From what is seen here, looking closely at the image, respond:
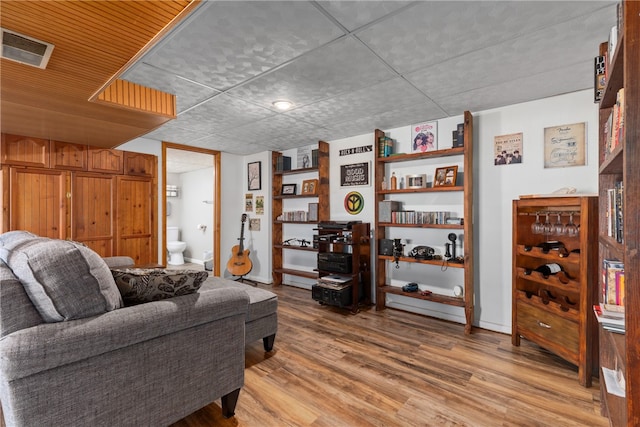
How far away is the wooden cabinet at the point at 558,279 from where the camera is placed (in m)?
2.09

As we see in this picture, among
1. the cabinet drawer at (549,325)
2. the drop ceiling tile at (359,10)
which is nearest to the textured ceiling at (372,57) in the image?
the drop ceiling tile at (359,10)

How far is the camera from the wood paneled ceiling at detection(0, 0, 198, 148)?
4.20 feet

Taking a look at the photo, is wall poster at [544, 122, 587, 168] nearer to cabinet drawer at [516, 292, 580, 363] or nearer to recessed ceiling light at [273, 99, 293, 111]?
cabinet drawer at [516, 292, 580, 363]

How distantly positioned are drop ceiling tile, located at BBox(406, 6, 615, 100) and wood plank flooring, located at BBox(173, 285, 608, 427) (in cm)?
226

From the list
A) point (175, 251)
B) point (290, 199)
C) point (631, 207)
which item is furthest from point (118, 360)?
point (175, 251)

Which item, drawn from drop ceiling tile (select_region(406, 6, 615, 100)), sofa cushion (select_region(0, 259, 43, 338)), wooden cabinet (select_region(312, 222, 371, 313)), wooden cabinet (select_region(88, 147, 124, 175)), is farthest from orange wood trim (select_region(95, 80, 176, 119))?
wooden cabinet (select_region(312, 222, 371, 313))

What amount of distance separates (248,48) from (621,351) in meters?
2.30

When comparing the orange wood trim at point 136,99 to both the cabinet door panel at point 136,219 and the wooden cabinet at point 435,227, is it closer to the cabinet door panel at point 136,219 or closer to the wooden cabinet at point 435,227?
the cabinet door panel at point 136,219

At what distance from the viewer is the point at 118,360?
1.25 m

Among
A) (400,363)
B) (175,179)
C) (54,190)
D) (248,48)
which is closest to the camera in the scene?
(248,48)

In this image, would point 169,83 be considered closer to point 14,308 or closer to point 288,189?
point 14,308

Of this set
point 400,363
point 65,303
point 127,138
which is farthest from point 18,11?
point 400,363

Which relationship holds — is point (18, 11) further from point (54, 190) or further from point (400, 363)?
point (400, 363)

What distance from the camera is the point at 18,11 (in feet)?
4.09
